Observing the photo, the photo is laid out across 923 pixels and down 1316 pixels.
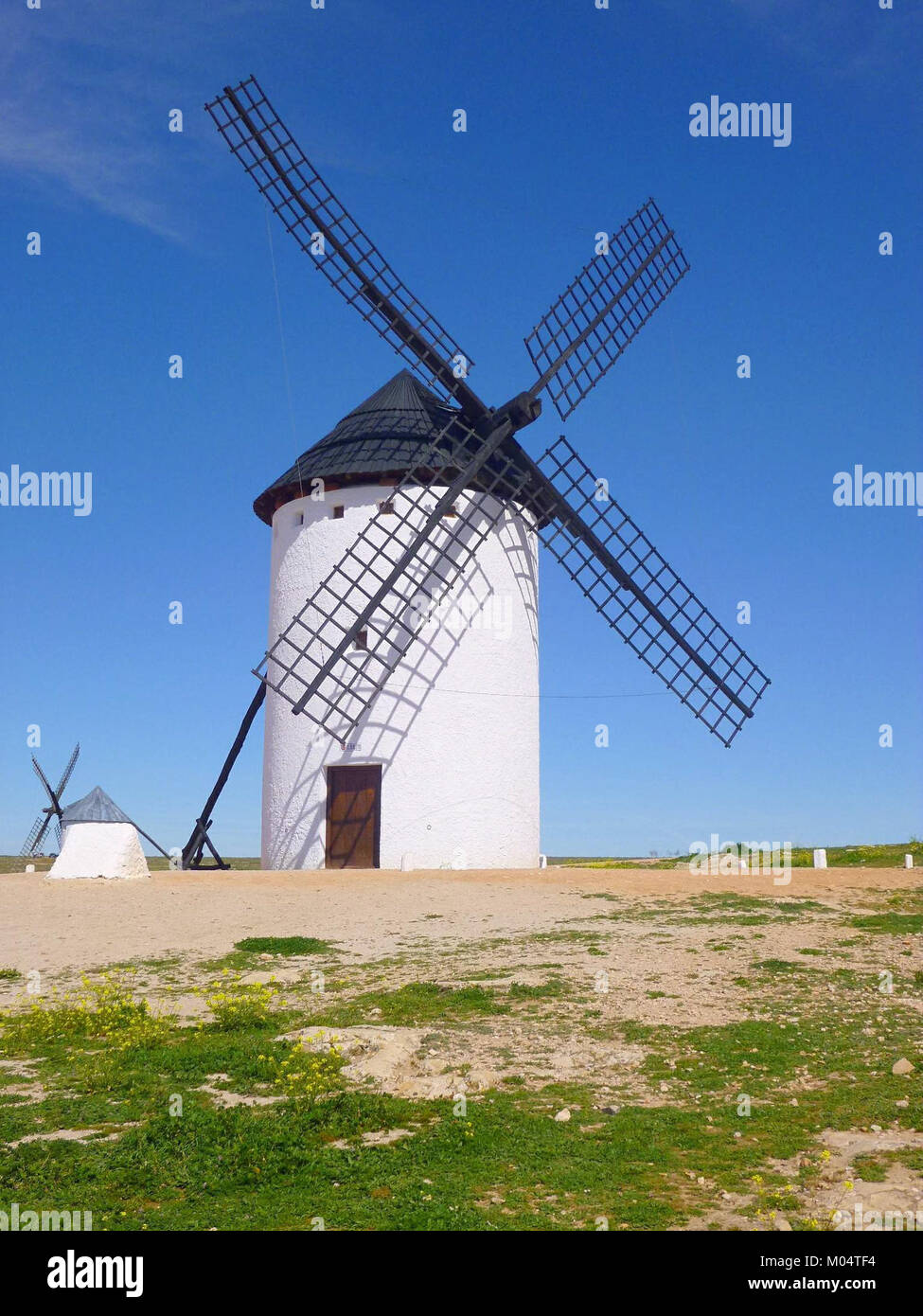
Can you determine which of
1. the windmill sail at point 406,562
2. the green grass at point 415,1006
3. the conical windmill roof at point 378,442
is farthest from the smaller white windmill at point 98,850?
the green grass at point 415,1006

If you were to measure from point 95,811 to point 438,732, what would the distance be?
8.18 metres

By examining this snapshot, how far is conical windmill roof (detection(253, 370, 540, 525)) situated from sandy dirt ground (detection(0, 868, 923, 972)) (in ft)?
33.5

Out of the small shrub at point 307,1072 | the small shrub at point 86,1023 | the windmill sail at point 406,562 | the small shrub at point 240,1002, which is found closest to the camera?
the small shrub at point 307,1072

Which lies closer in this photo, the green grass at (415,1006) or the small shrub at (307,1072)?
the small shrub at (307,1072)

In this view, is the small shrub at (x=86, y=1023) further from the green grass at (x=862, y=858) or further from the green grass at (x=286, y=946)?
the green grass at (x=862, y=858)

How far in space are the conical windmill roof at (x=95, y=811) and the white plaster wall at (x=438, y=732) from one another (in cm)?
453

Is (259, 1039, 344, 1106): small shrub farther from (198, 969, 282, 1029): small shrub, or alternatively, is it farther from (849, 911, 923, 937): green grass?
(849, 911, 923, 937): green grass

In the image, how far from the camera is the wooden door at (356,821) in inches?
1013

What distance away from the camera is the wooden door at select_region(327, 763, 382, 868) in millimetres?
25719

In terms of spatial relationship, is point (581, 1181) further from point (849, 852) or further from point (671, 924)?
point (849, 852)

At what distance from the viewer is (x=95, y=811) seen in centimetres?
2362
